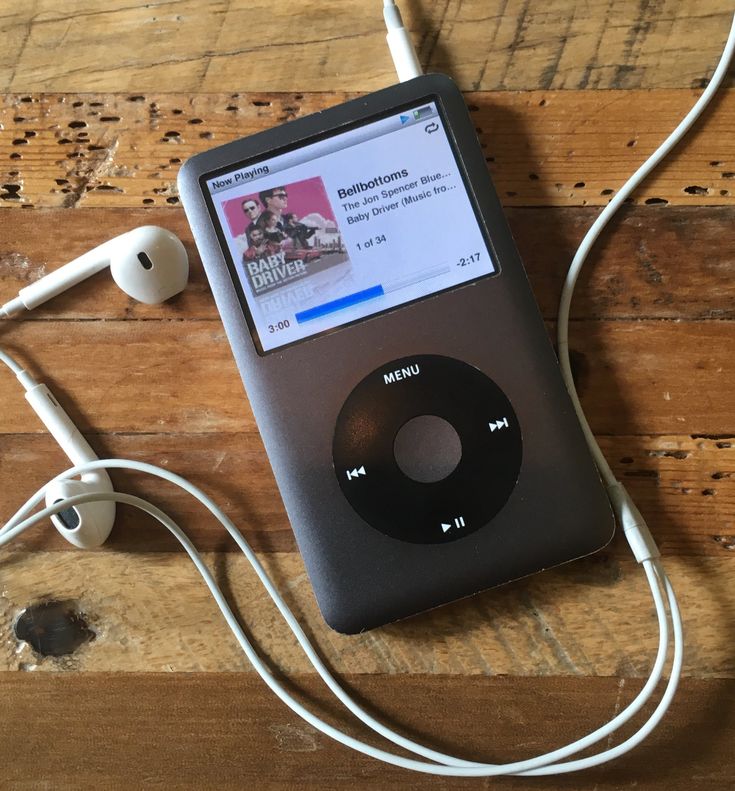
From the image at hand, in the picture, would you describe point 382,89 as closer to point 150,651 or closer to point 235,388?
point 235,388

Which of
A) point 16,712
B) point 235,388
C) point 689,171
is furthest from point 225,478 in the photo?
point 689,171

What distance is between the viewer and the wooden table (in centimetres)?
46

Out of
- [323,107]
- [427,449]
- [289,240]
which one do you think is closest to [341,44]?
[323,107]

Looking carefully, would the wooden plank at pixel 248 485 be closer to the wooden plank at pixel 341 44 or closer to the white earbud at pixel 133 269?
the white earbud at pixel 133 269

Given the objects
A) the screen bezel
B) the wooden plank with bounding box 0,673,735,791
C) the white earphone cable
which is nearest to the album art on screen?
the screen bezel

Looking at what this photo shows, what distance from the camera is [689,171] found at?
19.6 inches

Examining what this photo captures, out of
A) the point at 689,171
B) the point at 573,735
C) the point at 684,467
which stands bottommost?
the point at 573,735

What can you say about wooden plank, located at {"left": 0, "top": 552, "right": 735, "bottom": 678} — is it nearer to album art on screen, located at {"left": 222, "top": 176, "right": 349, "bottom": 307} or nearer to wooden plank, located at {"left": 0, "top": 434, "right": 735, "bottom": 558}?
wooden plank, located at {"left": 0, "top": 434, "right": 735, "bottom": 558}

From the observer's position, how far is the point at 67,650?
483 millimetres

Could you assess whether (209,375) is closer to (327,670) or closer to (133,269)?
(133,269)

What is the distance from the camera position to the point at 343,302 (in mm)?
465

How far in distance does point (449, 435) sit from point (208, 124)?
0.25m

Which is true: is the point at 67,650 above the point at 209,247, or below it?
below

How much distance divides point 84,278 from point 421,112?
224 millimetres
